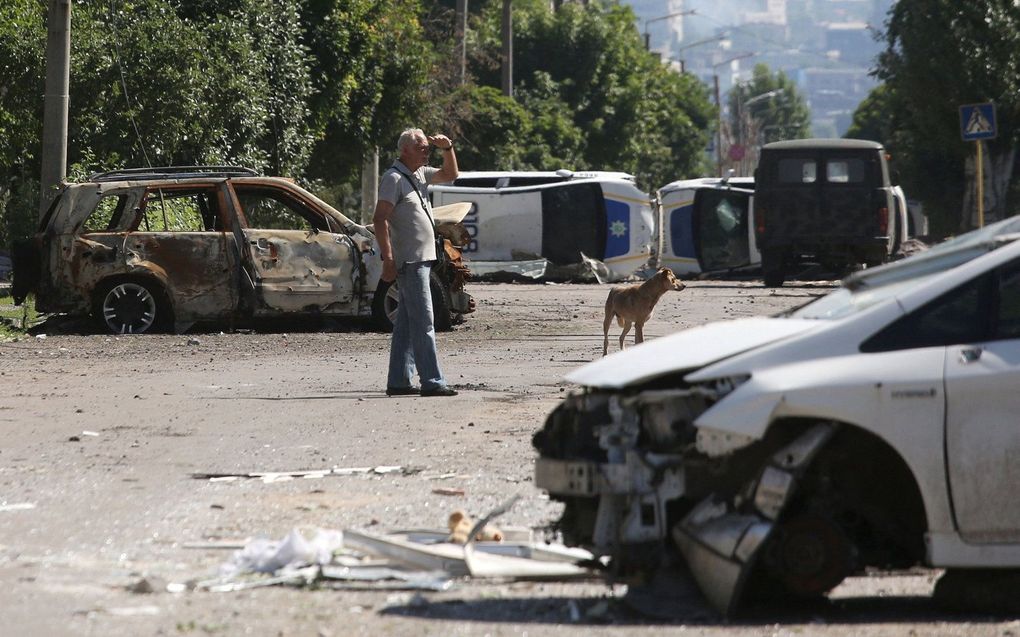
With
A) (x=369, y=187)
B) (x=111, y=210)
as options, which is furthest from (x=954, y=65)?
(x=111, y=210)

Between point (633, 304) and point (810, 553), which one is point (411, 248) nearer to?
point (633, 304)

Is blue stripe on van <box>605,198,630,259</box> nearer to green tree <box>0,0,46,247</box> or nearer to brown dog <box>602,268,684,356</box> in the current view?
green tree <box>0,0,46,247</box>

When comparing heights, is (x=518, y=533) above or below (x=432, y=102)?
below

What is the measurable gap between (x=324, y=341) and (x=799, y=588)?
1163 cm

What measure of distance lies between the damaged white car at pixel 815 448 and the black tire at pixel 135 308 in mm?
11863

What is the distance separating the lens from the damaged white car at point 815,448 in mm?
5598

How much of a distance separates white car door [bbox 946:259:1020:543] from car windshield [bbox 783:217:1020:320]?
48 centimetres

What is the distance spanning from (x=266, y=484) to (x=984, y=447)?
3.86 metres

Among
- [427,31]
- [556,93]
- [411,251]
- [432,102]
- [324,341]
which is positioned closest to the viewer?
[411,251]

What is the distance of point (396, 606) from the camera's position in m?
5.80

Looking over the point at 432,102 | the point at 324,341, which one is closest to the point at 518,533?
the point at 324,341

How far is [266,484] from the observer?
27.2 feet

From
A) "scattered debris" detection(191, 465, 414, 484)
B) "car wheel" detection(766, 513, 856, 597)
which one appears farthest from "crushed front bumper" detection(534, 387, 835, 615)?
"scattered debris" detection(191, 465, 414, 484)

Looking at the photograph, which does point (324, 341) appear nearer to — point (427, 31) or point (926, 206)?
point (427, 31)
